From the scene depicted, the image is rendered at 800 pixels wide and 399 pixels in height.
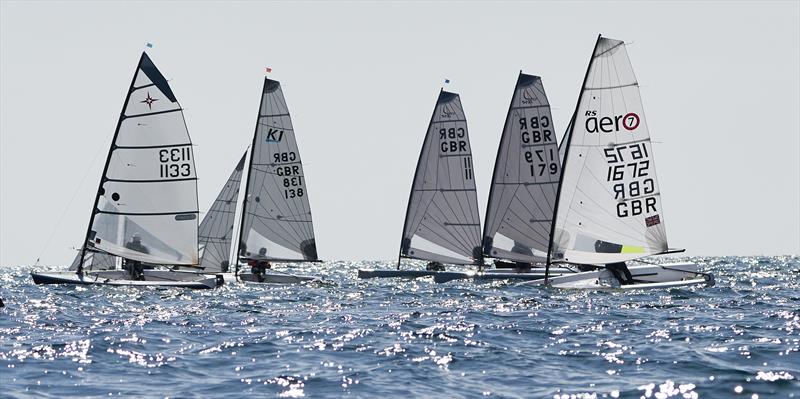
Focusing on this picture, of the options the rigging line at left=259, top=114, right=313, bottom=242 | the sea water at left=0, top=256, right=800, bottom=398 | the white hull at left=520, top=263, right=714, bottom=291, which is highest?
the rigging line at left=259, top=114, right=313, bottom=242

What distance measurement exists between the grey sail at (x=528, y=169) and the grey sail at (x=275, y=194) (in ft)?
32.1

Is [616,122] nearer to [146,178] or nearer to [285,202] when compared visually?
[146,178]

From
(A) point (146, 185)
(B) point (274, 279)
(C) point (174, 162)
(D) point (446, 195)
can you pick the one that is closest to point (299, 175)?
(B) point (274, 279)

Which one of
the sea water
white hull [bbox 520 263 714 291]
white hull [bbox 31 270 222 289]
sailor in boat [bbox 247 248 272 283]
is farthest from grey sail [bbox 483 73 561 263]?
the sea water

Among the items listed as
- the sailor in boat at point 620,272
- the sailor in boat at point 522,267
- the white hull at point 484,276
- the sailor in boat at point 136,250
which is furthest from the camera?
the sailor in boat at point 522,267

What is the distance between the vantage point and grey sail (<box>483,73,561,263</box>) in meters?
54.3

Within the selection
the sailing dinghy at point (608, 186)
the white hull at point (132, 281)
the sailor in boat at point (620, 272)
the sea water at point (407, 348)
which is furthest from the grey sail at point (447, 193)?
the sea water at point (407, 348)

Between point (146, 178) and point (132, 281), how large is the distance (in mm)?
4577

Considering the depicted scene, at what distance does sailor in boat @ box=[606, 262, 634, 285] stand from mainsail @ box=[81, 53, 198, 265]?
57.2 feet

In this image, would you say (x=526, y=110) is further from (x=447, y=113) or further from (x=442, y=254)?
(x=442, y=254)

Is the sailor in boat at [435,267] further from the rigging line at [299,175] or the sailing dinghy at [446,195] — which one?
the rigging line at [299,175]

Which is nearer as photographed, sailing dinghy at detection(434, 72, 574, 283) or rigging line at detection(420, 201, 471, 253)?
sailing dinghy at detection(434, 72, 574, 283)

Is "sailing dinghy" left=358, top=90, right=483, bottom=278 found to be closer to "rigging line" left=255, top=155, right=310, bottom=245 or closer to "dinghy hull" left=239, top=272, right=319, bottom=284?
"rigging line" left=255, top=155, right=310, bottom=245

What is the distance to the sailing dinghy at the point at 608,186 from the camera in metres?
40.3
